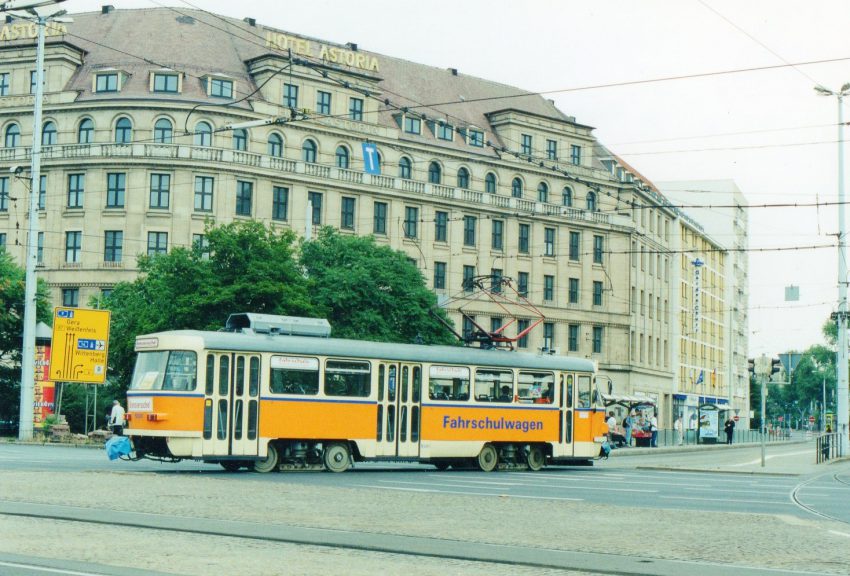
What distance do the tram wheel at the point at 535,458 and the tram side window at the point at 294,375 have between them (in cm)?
690

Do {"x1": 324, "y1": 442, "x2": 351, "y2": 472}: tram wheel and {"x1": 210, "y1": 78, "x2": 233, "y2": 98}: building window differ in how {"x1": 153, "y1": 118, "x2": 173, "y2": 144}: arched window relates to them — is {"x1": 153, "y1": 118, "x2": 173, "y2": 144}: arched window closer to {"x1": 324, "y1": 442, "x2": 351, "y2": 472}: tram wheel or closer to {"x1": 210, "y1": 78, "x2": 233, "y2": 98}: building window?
{"x1": 210, "y1": 78, "x2": 233, "y2": 98}: building window

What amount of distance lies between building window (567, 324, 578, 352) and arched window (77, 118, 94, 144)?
3365 centimetres

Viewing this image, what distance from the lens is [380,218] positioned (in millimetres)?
74125

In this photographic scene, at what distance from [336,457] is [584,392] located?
25.7ft

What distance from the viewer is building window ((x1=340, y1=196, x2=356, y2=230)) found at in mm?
72375

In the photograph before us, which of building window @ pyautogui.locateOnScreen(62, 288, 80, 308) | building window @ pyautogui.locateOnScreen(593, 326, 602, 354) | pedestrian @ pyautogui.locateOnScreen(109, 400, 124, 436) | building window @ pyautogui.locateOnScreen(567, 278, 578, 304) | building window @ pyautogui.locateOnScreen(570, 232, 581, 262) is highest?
building window @ pyautogui.locateOnScreen(570, 232, 581, 262)

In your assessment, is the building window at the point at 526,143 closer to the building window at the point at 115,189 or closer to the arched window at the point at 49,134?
the building window at the point at 115,189

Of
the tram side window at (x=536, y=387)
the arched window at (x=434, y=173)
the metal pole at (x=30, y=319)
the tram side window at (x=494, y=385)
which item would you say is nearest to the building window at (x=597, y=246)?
the arched window at (x=434, y=173)

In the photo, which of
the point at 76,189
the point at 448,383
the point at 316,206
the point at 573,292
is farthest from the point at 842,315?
the point at 76,189

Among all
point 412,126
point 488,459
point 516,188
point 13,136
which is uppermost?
point 412,126

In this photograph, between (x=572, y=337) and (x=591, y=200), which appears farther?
(x=591, y=200)

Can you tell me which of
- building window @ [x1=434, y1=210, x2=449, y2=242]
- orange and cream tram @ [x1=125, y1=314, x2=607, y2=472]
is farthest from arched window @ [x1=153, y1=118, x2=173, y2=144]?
orange and cream tram @ [x1=125, y1=314, x2=607, y2=472]

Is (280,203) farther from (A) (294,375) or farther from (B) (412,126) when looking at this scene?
(A) (294,375)

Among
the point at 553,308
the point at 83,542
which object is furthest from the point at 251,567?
the point at 553,308
